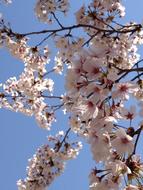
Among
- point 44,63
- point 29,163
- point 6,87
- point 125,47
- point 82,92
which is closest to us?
point 82,92

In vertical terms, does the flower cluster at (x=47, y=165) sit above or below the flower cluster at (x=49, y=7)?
below

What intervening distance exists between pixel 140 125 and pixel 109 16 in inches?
169

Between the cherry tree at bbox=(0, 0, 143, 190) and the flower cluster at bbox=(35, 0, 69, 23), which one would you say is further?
the flower cluster at bbox=(35, 0, 69, 23)

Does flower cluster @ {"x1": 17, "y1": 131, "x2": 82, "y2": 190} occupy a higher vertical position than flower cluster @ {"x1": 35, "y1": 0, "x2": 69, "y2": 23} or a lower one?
lower

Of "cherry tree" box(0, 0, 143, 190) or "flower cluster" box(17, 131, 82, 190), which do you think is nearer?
"cherry tree" box(0, 0, 143, 190)

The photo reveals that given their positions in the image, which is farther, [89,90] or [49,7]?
[49,7]

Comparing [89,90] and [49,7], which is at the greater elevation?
[49,7]

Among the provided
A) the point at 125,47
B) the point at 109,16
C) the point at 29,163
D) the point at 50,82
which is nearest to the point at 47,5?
the point at 109,16

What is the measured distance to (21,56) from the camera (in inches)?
353

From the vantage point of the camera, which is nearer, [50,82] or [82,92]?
[82,92]

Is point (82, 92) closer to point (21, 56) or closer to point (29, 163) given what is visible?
point (21, 56)

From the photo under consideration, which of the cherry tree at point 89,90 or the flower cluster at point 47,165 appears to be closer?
the cherry tree at point 89,90

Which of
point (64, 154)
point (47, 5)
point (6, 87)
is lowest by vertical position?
point (64, 154)

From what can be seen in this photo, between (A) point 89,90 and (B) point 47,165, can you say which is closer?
(A) point 89,90
